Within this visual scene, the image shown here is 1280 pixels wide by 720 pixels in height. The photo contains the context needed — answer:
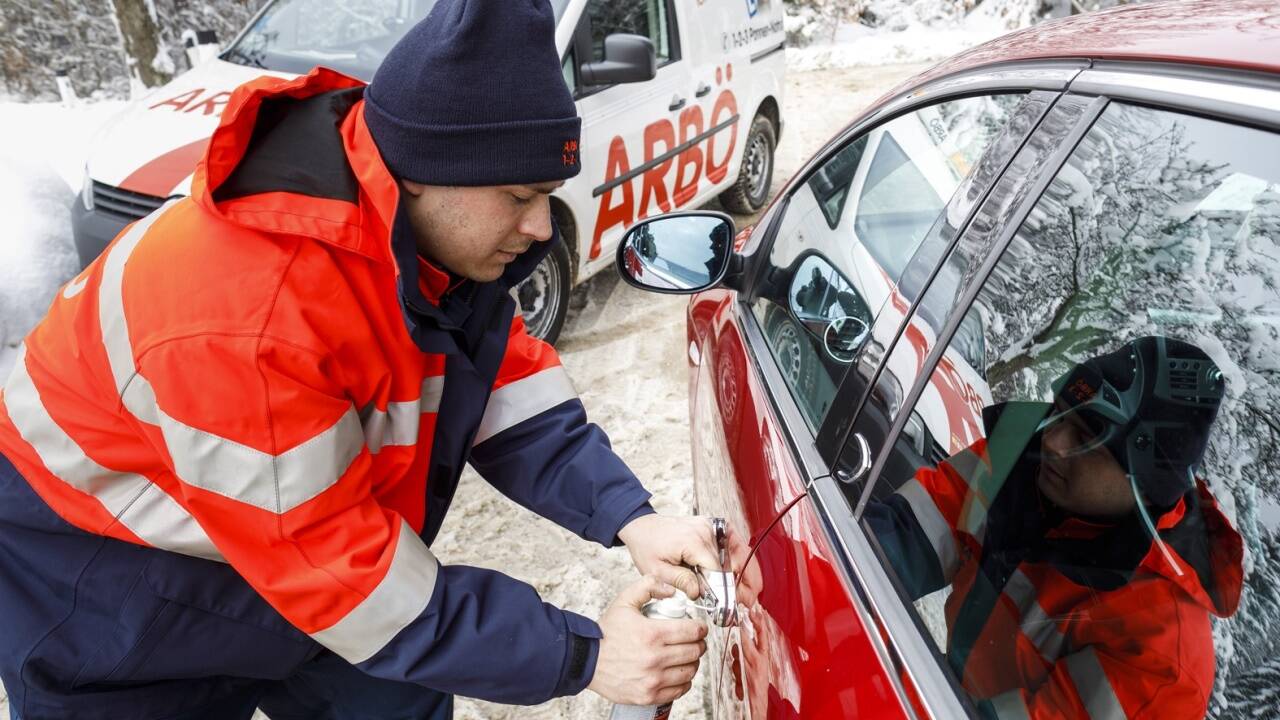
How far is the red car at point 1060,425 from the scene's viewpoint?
755 mm

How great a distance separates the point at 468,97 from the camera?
1.09 meters

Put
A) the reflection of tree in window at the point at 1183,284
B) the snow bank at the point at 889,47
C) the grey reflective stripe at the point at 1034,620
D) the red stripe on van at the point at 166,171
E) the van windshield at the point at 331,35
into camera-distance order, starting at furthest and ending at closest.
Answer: the snow bank at the point at 889,47 < the van windshield at the point at 331,35 < the red stripe on van at the point at 166,171 < the grey reflective stripe at the point at 1034,620 < the reflection of tree in window at the point at 1183,284

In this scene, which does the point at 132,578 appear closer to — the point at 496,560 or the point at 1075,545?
the point at 1075,545

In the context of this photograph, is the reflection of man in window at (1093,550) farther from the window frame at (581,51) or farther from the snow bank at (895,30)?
the snow bank at (895,30)

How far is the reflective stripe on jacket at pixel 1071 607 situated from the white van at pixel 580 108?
2.66m

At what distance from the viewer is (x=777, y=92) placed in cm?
564

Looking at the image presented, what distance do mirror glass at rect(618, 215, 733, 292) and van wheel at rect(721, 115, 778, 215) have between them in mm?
3708

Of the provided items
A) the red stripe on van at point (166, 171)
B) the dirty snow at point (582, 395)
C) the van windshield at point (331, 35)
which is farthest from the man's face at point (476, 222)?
the van windshield at point (331, 35)

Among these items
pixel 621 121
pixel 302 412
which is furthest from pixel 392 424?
pixel 621 121

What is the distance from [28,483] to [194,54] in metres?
4.94

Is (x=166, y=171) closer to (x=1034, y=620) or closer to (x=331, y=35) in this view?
(x=331, y=35)

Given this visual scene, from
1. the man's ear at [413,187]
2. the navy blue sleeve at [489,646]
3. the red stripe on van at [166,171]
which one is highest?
the man's ear at [413,187]

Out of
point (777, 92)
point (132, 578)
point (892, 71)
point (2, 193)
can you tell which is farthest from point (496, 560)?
point (892, 71)

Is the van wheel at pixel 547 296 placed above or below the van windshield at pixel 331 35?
below
